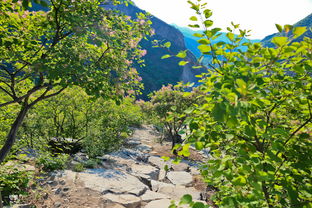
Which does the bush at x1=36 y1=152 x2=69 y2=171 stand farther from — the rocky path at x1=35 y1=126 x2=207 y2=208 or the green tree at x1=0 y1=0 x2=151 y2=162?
the green tree at x1=0 y1=0 x2=151 y2=162

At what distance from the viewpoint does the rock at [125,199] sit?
500 cm

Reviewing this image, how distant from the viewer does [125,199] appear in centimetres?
518

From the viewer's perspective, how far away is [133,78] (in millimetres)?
4434

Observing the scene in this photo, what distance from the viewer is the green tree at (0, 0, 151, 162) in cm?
305

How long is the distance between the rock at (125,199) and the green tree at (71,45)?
266 cm

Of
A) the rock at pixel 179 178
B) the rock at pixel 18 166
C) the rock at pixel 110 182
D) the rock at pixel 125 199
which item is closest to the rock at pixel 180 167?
the rock at pixel 179 178

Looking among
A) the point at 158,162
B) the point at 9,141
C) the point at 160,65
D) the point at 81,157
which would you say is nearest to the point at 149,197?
the point at 9,141

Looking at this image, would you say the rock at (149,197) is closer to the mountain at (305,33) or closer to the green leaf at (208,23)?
the mountain at (305,33)

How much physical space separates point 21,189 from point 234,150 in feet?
15.6

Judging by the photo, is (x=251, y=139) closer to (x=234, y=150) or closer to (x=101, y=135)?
(x=234, y=150)

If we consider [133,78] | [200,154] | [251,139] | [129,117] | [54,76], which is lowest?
[200,154]

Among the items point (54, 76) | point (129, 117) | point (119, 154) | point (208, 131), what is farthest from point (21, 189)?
point (129, 117)

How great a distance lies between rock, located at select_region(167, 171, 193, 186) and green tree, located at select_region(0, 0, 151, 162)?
528cm

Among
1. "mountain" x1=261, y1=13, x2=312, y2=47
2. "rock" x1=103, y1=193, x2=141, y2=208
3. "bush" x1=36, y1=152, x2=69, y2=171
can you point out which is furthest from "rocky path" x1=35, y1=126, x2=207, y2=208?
"mountain" x1=261, y1=13, x2=312, y2=47
